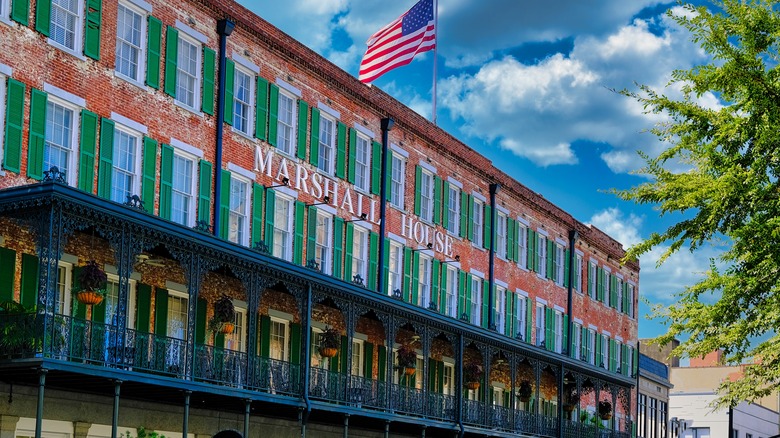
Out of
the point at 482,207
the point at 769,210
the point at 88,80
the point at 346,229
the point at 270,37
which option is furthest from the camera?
the point at 482,207

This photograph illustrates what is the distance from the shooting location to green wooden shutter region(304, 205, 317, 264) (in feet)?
114

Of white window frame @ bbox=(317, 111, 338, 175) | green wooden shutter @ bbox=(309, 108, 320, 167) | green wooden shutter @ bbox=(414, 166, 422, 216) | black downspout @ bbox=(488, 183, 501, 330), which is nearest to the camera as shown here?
green wooden shutter @ bbox=(309, 108, 320, 167)

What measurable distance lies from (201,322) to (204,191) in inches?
130

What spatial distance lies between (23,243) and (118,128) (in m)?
4.25

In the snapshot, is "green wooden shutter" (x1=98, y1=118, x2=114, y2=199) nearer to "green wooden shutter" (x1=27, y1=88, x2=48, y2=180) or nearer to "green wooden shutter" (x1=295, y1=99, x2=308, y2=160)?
"green wooden shutter" (x1=27, y1=88, x2=48, y2=180)

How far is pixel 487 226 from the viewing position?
47.6 m

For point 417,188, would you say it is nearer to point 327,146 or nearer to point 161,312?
point 327,146

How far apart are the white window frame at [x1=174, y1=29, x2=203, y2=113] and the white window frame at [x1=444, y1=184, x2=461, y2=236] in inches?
602

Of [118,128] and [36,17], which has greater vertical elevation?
[36,17]

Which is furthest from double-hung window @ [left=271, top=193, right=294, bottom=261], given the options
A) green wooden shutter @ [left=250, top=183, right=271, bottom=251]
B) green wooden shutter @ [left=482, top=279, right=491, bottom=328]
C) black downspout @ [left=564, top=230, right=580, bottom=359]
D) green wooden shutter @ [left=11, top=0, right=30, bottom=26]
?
black downspout @ [left=564, top=230, right=580, bottom=359]

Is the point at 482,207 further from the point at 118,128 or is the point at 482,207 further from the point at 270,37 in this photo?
the point at 118,128

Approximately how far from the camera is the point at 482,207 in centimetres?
4753

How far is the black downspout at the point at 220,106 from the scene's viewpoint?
101 feet

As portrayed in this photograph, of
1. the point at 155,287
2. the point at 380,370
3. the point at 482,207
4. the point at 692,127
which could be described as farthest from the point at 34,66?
the point at 482,207
